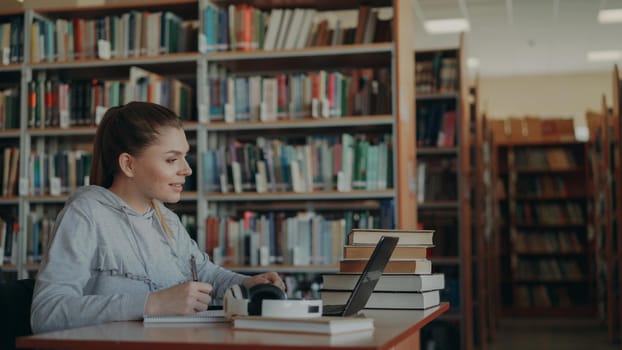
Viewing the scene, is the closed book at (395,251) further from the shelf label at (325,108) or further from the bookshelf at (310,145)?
the shelf label at (325,108)

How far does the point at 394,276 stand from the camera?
212 cm

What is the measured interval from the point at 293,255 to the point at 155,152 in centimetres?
224

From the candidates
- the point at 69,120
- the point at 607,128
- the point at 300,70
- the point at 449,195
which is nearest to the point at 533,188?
the point at 607,128

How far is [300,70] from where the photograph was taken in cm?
477

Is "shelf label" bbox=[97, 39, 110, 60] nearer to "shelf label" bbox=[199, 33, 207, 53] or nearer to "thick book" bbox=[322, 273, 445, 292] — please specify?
"shelf label" bbox=[199, 33, 207, 53]

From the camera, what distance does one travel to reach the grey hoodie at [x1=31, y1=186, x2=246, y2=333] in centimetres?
186

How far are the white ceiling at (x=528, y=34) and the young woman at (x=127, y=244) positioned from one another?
22.4 ft

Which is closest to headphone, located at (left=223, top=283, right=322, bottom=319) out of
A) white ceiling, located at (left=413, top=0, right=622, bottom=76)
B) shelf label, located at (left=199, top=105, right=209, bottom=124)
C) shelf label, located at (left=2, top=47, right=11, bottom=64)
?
shelf label, located at (left=199, top=105, right=209, bottom=124)

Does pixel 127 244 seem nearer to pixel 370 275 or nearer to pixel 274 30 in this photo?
pixel 370 275

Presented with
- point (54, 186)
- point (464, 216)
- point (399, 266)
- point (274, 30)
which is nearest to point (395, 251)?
point (399, 266)

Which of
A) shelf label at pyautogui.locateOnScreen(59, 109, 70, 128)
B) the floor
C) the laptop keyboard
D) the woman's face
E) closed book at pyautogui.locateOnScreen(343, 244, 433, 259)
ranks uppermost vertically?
shelf label at pyautogui.locateOnScreen(59, 109, 70, 128)

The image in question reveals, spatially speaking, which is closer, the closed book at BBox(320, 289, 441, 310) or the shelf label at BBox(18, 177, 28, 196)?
the closed book at BBox(320, 289, 441, 310)

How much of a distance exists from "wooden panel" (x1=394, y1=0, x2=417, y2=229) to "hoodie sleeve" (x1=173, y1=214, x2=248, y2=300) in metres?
1.91

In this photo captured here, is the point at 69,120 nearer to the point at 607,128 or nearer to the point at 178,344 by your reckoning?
the point at 178,344
